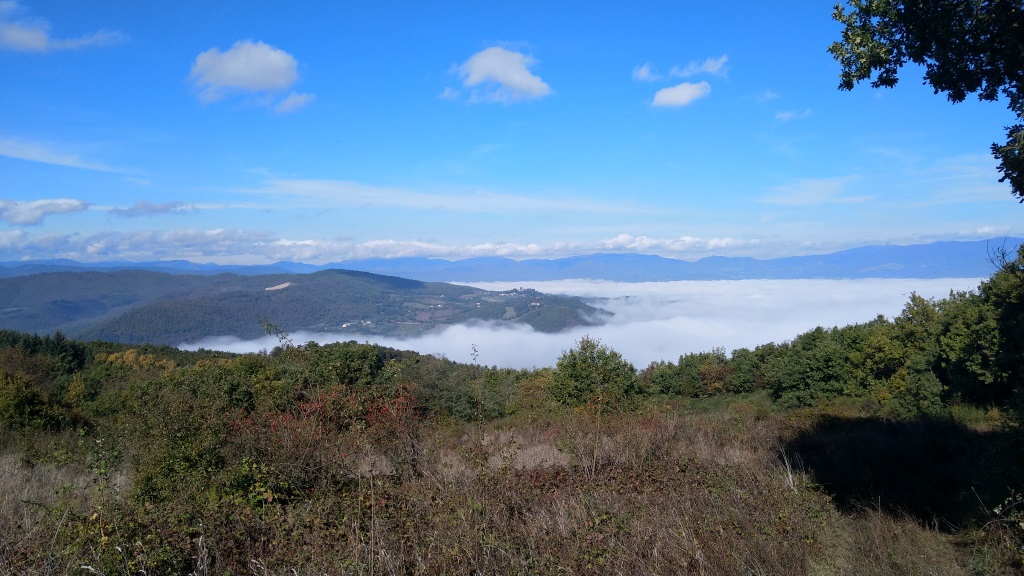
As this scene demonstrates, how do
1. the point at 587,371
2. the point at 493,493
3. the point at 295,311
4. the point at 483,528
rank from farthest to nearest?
the point at 295,311
the point at 587,371
the point at 493,493
the point at 483,528

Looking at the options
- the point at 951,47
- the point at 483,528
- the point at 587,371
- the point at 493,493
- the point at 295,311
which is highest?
the point at 951,47

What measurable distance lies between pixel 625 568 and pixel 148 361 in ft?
192

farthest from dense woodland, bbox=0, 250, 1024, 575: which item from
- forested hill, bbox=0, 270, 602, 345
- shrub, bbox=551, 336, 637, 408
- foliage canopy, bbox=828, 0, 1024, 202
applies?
forested hill, bbox=0, 270, 602, 345

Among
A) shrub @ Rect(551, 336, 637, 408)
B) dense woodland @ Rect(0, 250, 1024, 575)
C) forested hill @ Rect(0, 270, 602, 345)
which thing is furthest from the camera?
forested hill @ Rect(0, 270, 602, 345)

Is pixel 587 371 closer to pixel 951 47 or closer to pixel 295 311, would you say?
pixel 951 47

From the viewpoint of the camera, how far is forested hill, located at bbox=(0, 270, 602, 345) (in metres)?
126

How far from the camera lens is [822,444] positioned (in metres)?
10.1

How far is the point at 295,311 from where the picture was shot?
452 feet

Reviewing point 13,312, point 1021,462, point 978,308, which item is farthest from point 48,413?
point 13,312

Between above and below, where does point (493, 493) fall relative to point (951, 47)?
below

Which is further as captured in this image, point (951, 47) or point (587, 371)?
point (587, 371)

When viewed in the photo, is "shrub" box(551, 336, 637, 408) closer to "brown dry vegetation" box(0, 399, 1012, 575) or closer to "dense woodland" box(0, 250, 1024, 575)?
"dense woodland" box(0, 250, 1024, 575)

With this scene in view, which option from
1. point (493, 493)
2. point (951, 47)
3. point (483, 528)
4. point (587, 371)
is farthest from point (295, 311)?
point (951, 47)

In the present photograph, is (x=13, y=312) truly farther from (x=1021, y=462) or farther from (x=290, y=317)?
(x=1021, y=462)
